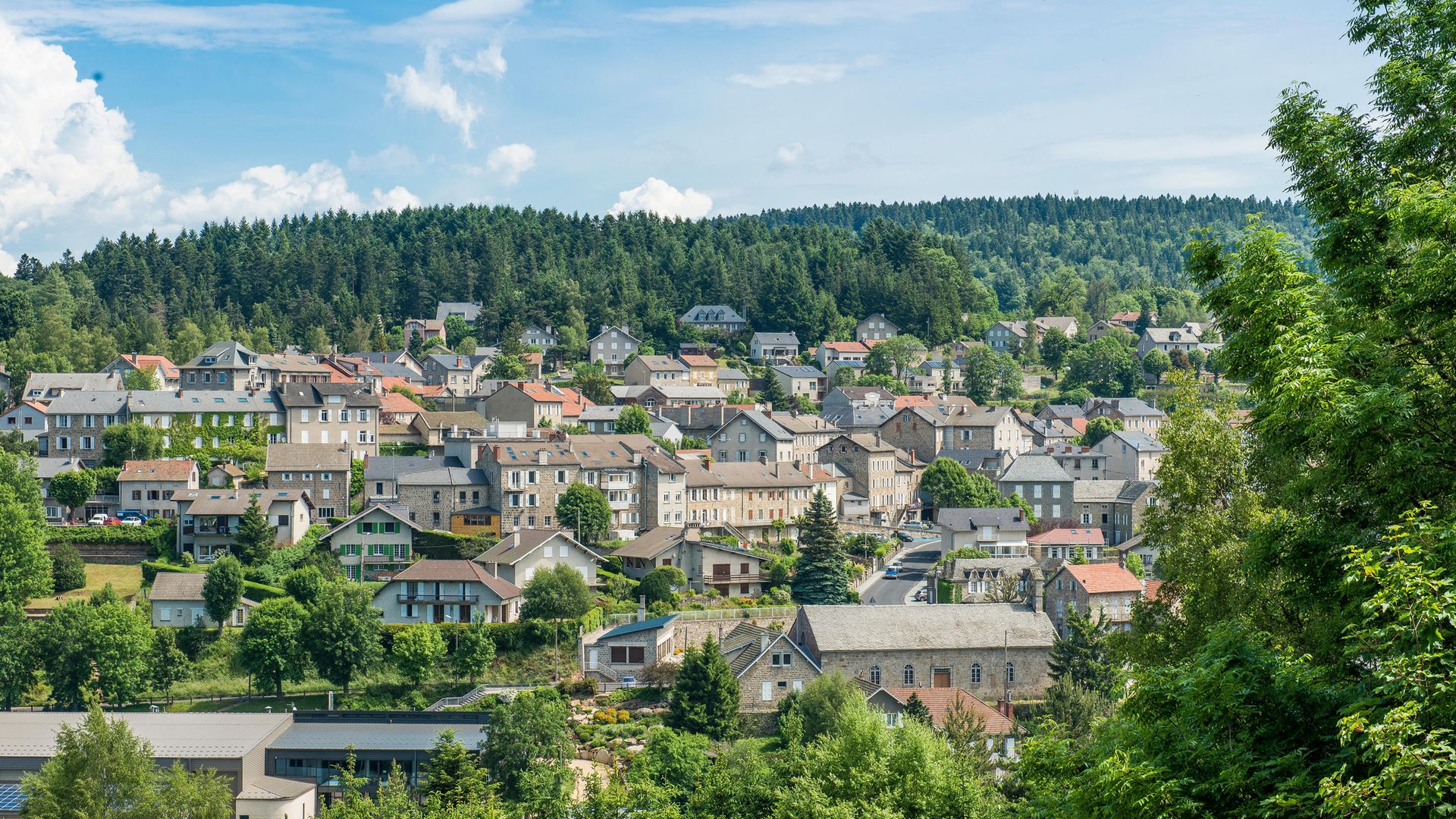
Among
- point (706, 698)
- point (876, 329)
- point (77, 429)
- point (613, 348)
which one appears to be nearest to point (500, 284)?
point (613, 348)

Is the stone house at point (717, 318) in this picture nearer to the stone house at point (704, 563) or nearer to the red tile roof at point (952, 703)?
the stone house at point (704, 563)

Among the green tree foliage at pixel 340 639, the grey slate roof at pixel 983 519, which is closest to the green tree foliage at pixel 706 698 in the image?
the green tree foliage at pixel 340 639

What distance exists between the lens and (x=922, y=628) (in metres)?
45.1

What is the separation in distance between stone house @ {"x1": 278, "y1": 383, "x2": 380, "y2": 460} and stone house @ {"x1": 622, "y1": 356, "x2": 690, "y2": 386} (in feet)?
93.6

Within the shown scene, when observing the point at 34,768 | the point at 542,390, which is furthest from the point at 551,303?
the point at 34,768

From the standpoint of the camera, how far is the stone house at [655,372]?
90.3 meters

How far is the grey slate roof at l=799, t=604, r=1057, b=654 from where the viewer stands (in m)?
44.2

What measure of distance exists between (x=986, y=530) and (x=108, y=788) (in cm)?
3978

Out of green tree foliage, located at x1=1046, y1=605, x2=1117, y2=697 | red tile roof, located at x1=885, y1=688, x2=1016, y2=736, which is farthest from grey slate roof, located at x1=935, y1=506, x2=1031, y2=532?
red tile roof, located at x1=885, y1=688, x2=1016, y2=736

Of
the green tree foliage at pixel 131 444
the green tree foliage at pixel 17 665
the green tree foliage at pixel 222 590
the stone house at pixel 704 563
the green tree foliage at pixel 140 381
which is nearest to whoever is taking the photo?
the green tree foliage at pixel 17 665

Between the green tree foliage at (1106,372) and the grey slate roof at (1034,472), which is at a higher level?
the green tree foliage at (1106,372)

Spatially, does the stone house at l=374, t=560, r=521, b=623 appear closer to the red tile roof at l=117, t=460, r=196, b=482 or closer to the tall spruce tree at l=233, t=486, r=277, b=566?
the tall spruce tree at l=233, t=486, r=277, b=566

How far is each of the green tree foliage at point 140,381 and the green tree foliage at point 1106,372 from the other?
62934 millimetres

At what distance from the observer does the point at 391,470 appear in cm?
5834
